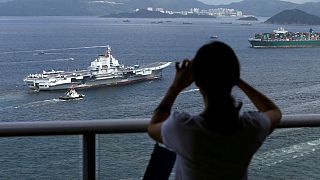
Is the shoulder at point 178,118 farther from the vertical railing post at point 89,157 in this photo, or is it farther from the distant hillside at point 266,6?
the distant hillside at point 266,6

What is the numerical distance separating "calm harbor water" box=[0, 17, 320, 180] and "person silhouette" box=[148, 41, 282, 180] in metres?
0.10

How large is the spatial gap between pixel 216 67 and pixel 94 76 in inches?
1203

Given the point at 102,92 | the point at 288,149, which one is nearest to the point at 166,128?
the point at 288,149

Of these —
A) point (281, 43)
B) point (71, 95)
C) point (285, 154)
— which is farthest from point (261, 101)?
point (281, 43)

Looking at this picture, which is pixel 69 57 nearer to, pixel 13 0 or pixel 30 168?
pixel 13 0

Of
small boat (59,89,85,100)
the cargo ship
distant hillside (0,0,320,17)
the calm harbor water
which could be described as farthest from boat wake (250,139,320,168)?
the cargo ship

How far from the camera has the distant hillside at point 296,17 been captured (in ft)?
212

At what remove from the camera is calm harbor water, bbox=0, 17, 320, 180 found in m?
1.73

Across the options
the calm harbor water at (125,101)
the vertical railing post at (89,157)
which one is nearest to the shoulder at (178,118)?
the calm harbor water at (125,101)

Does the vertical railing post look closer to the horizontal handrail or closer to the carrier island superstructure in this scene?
the horizontal handrail

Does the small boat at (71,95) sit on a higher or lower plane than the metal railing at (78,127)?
lower

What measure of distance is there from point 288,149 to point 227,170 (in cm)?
96

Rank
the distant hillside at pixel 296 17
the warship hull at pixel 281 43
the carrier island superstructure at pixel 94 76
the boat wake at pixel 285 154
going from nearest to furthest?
the boat wake at pixel 285 154 < the carrier island superstructure at pixel 94 76 < the warship hull at pixel 281 43 < the distant hillside at pixel 296 17

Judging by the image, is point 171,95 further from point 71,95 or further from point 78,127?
point 71,95
